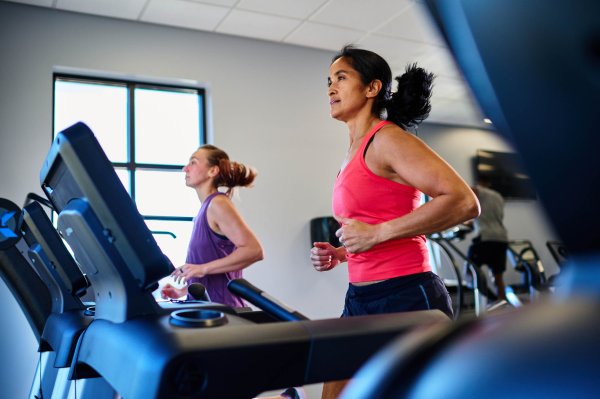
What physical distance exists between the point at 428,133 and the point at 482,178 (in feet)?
3.68

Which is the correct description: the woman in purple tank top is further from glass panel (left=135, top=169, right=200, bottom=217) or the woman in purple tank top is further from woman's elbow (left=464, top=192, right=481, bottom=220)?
glass panel (left=135, top=169, right=200, bottom=217)

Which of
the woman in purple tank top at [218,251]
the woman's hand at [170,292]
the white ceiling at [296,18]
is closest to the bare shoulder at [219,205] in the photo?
the woman in purple tank top at [218,251]

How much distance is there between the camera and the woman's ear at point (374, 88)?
165 centimetres

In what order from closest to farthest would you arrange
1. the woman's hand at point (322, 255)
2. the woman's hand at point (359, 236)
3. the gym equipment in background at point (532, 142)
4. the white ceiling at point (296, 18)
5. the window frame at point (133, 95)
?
the gym equipment in background at point (532, 142) → the woman's hand at point (359, 236) → the woman's hand at point (322, 255) → the white ceiling at point (296, 18) → the window frame at point (133, 95)

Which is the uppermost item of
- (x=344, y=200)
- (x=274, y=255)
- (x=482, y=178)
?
(x=482, y=178)

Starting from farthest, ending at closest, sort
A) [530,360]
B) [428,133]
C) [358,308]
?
[428,133]
[358,308]
[530,360]

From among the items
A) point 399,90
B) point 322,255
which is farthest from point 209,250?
point 399,90

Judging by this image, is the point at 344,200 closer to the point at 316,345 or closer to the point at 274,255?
the point at 316,345

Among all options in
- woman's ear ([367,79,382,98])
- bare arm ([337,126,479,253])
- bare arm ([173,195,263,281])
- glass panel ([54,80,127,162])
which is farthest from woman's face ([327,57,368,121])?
glass panel ([54,80,127,162])

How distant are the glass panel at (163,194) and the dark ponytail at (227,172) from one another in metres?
2.01

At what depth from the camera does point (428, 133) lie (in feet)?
26.9

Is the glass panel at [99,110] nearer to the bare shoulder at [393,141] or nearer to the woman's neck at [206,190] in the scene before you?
the woman's neck at [206,190]

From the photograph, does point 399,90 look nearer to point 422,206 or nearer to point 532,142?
point 422,206

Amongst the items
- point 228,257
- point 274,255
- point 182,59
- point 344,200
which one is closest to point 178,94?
point 182,59
